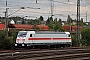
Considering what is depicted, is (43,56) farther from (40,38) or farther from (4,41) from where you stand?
(40,38)

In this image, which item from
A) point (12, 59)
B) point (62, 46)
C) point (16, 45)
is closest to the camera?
point (12, 59)

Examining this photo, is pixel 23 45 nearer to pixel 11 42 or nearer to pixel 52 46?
pixel 11 42

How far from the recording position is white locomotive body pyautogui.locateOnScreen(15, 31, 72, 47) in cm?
3200

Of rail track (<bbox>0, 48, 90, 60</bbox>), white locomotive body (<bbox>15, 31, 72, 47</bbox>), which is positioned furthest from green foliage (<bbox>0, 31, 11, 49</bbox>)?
rail track (<bbox>0, 48, 90, 60</bbox>)

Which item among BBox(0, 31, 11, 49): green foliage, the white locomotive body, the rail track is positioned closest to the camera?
the rail track

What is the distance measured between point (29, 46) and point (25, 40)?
123 cm

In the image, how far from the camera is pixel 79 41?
3966cm

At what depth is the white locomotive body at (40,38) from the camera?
32000 millimetres

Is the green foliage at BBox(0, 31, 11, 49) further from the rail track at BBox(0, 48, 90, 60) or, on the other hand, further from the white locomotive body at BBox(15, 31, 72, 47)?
the rail track at BBox(0, 48, 90, 60)

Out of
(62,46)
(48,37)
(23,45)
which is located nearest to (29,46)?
(23,45)

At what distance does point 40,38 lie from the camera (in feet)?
108

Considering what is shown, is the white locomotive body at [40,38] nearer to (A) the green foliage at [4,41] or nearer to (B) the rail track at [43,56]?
(A) the green foliage at [4,41]

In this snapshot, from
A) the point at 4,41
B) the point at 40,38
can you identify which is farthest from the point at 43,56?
the point at 40,38

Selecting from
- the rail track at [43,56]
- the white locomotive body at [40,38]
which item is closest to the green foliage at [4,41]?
the white locomotive body at [40,38]
